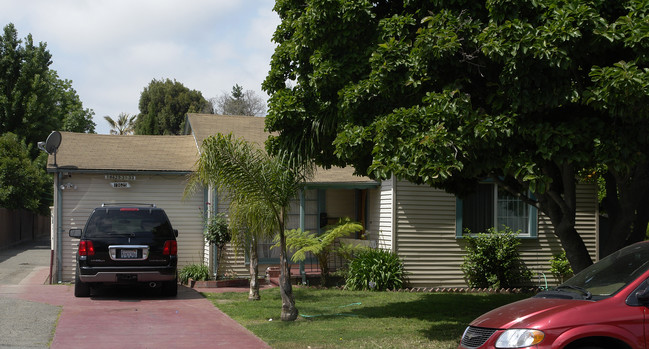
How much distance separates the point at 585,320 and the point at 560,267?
33.5 feet

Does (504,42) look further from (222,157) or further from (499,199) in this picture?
(499,199)

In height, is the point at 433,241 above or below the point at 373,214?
below

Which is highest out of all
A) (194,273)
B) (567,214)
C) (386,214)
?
(567,214)

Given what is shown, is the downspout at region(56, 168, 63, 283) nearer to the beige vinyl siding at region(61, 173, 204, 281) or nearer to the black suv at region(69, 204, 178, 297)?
the beige vinyl siding at region(61, 173, 204, 281)

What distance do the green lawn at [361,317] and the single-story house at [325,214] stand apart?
54.5 inches

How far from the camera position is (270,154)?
10.8m

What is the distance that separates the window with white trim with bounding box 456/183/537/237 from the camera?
15.5 meters

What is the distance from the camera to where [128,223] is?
42.6ft

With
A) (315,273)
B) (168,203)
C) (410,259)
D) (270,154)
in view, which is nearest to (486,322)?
(270,154)

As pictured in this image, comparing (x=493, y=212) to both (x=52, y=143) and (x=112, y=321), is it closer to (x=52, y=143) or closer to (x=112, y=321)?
(x=112, y=321)

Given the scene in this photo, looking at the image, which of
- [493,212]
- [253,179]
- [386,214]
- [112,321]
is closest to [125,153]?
[386,214]

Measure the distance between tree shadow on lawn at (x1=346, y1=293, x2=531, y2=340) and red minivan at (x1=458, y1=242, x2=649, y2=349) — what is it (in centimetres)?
320

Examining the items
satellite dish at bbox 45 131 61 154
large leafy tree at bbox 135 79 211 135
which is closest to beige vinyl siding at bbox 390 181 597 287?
satellite dish at bbox 45 131 61 154

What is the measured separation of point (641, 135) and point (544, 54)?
5.14 ft
